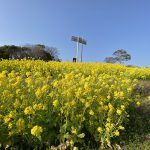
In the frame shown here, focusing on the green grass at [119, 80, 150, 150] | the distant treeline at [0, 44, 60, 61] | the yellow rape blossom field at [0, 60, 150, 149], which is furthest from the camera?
the distant treeline at [0, 44, 60, 61]

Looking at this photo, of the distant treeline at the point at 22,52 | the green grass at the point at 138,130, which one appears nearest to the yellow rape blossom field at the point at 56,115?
the green grass at the point at 138,130

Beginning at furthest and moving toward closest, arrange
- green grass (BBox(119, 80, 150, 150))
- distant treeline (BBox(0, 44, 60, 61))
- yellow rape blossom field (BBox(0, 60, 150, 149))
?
distant treeline (BBox(0, 44, 60, 61))
green grass (BBox(119, 80, 150, 150))
yellow rape blossom field (BBox(0, 60, 150, 149))

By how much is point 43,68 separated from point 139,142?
18.6 ft

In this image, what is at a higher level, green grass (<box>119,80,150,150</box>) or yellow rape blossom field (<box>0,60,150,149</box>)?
yellow rape blossom field (<box>0,60,150,149</box>)

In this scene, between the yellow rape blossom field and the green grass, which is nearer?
the yellow rape blossom field

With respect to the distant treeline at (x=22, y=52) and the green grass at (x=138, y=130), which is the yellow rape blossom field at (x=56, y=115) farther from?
the distant treeline at (x=22, y=52)

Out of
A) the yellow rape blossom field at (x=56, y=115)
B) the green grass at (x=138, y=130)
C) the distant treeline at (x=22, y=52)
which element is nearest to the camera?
the yellow rape blossom field at (x=56, y=115)

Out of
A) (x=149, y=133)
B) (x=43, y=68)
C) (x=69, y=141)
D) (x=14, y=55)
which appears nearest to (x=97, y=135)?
(x=69, y=141)

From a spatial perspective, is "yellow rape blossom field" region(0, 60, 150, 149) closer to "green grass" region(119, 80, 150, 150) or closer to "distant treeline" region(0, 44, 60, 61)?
"green grass" region(119, 80, 150, 150)

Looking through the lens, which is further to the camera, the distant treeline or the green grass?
the distant treeline

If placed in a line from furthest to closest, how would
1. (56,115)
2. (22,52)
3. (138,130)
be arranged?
(22,52) → (138,130) → (56,115)

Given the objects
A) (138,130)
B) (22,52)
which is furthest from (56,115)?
(22,52)

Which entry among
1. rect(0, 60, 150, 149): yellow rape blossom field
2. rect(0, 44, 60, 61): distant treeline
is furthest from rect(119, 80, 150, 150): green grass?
rect(0, 44, 60, 61): distant treeline

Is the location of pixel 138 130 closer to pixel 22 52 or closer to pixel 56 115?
pixel 56 115
